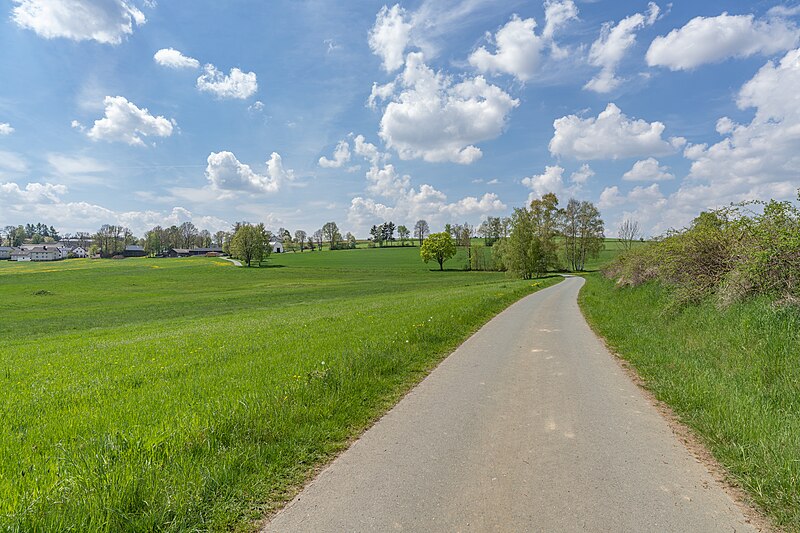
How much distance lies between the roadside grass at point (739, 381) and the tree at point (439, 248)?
74.1m

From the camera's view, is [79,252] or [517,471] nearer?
[517,471]

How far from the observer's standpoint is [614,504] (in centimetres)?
345

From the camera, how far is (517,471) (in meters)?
4.02

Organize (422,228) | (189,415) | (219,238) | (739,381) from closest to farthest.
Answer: (189,415), (739,381), (422,228), (219,238)

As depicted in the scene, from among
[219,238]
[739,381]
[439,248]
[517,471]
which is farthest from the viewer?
[219,238]

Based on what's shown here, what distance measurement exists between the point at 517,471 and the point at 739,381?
16.4 ft

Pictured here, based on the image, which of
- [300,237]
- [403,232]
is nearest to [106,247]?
[300,237]

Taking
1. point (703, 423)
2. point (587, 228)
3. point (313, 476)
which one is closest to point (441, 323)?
point (703, 423)

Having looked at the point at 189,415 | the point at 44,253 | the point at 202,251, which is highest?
the point at 202,251

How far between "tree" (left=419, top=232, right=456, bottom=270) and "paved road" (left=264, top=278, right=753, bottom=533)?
7934cm

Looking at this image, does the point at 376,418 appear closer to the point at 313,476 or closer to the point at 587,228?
the point at 313,476

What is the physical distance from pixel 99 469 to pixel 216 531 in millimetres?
1439

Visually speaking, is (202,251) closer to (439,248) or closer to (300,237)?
(300,237)

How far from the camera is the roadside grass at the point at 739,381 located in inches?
151
